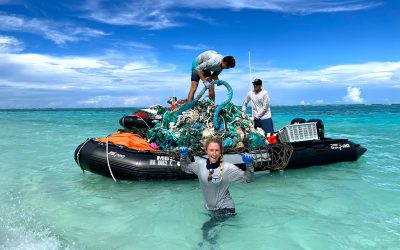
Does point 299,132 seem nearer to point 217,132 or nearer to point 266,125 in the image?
point 266,125

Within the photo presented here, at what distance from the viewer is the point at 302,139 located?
801 centimetres

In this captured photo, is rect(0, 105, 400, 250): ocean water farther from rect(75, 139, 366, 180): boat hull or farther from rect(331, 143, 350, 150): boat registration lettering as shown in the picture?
rect(331, 143, 350, 150): boat registration lettering

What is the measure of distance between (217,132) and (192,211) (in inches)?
95.1

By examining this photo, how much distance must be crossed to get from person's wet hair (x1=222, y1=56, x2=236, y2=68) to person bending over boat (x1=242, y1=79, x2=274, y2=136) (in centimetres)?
129

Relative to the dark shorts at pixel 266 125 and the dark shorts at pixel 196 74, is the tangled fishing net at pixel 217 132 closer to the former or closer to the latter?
the dark shorts at pixel 196 74

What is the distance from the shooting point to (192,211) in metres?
5.56

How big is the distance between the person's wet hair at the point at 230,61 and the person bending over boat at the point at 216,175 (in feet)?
12.1

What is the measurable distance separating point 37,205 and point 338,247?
15.8 feet

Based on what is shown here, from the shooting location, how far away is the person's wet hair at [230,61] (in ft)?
24.1

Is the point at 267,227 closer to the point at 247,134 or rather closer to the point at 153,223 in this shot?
the point at 153,223

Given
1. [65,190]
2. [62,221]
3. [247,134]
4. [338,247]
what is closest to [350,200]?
[338,247]

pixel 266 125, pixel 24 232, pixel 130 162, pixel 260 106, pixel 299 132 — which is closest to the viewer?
pixel 24 232

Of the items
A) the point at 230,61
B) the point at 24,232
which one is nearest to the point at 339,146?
the point at 230,61

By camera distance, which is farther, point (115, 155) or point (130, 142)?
point (130, 142)
